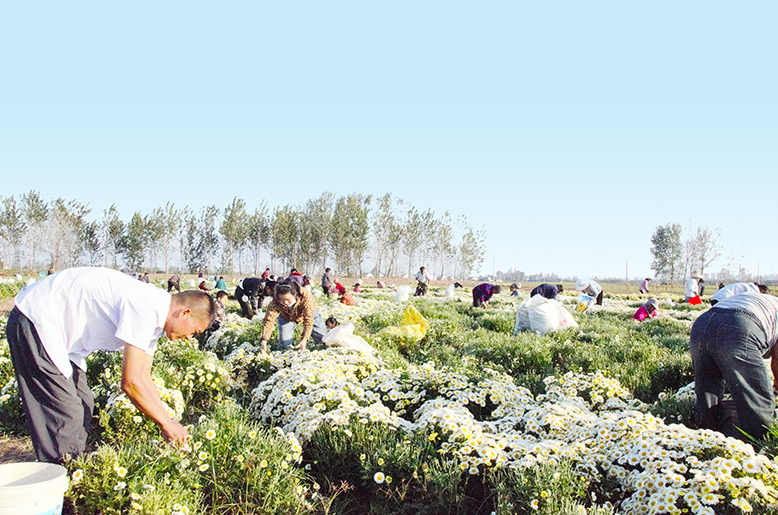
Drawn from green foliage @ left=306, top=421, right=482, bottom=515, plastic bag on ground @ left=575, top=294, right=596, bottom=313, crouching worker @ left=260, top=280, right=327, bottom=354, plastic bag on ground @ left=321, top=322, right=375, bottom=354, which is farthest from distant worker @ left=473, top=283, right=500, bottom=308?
green foliage @ left=306, top=421, right=482, bottom=515

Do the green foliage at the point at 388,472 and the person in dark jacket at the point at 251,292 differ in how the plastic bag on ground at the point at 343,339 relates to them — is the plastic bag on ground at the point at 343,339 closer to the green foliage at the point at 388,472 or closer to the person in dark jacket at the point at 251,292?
the green foliage at the point at 388,472

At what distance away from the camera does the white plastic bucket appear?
8.30 feet

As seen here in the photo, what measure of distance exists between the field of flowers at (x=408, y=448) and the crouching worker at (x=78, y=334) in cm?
29

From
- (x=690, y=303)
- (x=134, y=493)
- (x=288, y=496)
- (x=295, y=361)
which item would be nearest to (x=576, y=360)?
(x=295, y=361)

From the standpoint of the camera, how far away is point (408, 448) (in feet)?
12.4

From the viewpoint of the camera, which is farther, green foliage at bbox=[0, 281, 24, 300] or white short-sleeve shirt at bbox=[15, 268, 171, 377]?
green foliage at bbox=[0, 281, 24, 300]

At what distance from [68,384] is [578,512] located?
309cm

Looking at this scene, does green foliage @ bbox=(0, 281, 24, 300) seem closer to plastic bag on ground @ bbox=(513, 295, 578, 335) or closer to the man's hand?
plastic bag on ground @ bbox=(513, 295, 578, 335)

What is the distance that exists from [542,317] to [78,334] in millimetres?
8300

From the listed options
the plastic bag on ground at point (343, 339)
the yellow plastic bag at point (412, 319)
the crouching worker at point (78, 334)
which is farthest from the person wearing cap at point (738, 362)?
the yellow plastic bag at point (412, 319)

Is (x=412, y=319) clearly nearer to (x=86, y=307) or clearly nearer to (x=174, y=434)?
(x=174, y=434)

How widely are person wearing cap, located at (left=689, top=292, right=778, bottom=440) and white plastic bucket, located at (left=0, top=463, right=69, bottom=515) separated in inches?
172

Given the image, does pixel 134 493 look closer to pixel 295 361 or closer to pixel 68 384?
pixel 68 384

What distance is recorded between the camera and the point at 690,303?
1939cm
